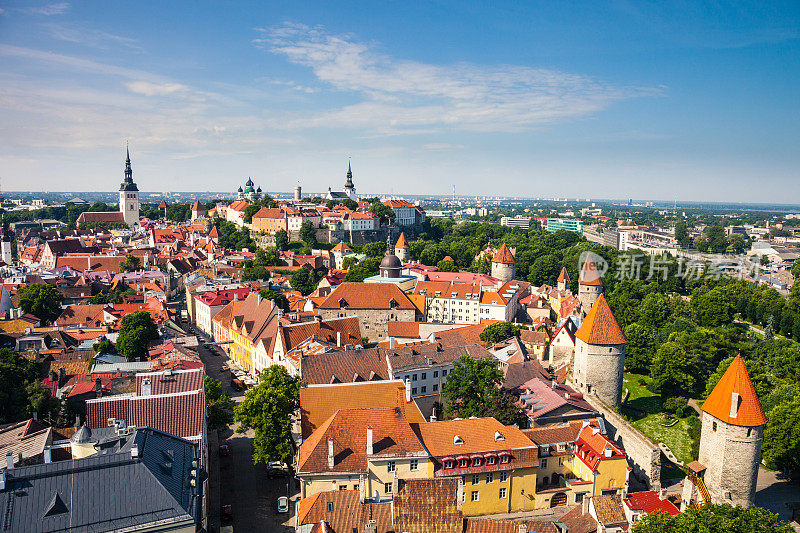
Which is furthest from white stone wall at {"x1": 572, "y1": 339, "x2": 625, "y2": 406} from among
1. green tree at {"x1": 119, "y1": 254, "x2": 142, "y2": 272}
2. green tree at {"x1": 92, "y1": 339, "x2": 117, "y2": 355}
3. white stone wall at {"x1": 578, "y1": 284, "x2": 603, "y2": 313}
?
green tree at {"x1": 119, "y1": 254, "x2": 142, "y2": 272}

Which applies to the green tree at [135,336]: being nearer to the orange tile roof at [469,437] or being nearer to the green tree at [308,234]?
the orange tile roof at [469,437]

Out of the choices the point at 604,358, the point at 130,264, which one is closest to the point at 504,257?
the point at 604,358

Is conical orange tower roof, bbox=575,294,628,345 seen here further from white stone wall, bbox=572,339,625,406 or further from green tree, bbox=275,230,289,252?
green tree, bbox=275,230,289,252

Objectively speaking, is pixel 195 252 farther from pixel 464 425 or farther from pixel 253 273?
pixel 464 425

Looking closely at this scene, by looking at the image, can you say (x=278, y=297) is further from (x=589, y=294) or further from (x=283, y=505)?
(x=283, y=505)

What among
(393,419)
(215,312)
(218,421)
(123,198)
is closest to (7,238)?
(123,198)
